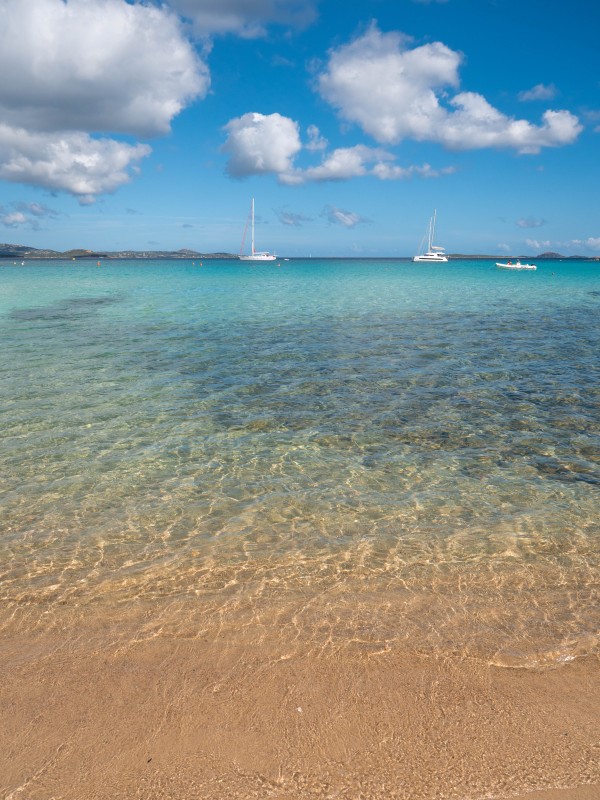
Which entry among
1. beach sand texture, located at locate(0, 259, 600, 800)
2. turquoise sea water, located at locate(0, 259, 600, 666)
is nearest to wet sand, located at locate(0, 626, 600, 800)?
beach sand texture, located at locate(0, 259, 600, 800)

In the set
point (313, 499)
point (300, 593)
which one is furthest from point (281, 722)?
point (313, 499)

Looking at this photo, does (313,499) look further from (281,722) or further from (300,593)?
(281,722)

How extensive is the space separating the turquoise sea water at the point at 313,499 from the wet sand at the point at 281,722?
1.09 feet

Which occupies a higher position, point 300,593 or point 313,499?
point 313,499

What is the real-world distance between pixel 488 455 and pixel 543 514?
2348 mm

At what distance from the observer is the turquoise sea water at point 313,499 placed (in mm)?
5941

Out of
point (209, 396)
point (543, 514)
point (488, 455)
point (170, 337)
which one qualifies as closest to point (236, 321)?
point (170, 337)

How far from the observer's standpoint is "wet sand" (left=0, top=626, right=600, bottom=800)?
3.87m

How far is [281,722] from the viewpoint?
442cm

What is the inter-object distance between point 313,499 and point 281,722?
445 centimetres

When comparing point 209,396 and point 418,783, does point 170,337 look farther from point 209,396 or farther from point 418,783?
point 418,783

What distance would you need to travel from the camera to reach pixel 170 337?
82.8 feet

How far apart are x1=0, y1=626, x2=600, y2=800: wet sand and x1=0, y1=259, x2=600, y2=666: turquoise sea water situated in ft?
1.09

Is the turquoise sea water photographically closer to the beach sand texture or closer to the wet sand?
the beach sand texture
